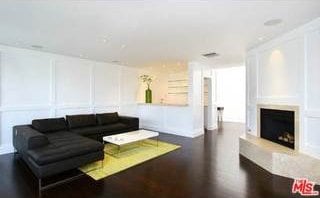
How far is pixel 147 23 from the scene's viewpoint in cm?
276

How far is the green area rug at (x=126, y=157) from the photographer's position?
3.12m

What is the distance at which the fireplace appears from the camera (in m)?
3.27

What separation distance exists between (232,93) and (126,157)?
7006mm

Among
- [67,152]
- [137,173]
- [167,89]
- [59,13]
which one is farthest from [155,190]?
[167,89]

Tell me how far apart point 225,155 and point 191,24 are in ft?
9.34

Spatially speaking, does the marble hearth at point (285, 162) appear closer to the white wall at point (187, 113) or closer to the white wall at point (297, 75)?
the white wall at point (297, 75)

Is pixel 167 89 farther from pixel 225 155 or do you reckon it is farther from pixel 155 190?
pixel 155 190

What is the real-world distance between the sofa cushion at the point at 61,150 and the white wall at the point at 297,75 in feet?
11.3

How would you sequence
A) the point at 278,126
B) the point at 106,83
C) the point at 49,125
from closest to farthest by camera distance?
the point at 278,126 < the point at 49,125 < the point at 106,83

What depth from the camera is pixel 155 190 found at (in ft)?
8.27

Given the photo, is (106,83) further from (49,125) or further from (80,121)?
(49,125)

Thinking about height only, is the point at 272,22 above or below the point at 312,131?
above

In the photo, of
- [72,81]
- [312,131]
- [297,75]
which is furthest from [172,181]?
[72,81]

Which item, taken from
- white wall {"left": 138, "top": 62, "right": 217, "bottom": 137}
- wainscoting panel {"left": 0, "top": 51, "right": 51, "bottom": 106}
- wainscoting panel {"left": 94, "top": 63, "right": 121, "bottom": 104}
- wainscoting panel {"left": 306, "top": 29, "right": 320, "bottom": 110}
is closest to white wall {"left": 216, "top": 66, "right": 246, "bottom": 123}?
white wall {"left": 138, "top": 62, "right": 217, "bottom": 137}
